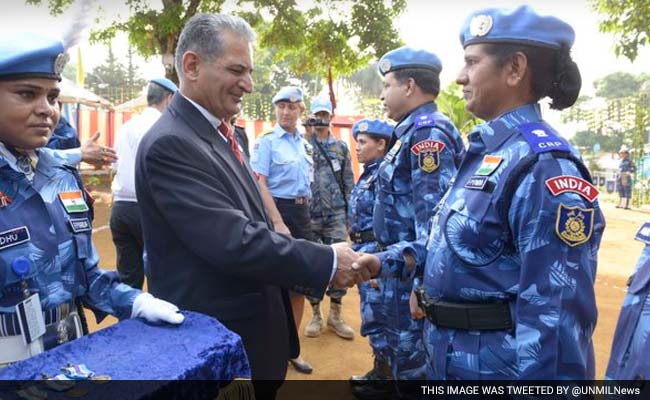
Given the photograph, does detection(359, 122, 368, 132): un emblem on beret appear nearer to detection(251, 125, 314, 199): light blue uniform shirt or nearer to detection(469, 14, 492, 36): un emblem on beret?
detection(251, 125, 314, 199): light blue uniform shirt

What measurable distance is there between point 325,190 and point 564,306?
13.4 ft

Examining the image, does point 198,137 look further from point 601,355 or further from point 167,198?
point 601,355

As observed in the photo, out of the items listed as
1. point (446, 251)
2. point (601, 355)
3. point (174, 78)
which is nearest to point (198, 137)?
point (446, 251)

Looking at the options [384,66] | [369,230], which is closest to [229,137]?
[384,66]

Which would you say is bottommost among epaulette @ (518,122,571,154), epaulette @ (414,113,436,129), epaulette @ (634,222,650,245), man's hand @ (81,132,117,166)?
man's hand @ (81,132,117,166)

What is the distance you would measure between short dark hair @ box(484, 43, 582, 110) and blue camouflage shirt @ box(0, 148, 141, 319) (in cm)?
153

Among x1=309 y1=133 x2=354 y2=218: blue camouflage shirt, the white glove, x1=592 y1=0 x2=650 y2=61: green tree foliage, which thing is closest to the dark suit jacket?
the white glove

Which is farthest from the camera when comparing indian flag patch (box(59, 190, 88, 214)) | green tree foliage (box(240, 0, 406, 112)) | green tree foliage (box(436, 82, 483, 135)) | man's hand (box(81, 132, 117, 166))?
green tree foliage (box(436, 82, 483, 135))

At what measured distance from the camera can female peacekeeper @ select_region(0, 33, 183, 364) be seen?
4.92 feet

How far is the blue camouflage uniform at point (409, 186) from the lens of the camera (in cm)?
288

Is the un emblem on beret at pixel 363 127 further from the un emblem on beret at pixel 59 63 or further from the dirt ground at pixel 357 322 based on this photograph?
the un emblem on beret at pixel 59 63

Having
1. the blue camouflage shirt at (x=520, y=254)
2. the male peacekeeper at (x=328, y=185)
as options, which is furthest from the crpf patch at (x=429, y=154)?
the male peacekeeper at (x=328, y=185)

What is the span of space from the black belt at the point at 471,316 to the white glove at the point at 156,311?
2.89 feet

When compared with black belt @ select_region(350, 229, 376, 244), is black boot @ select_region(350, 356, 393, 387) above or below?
below
